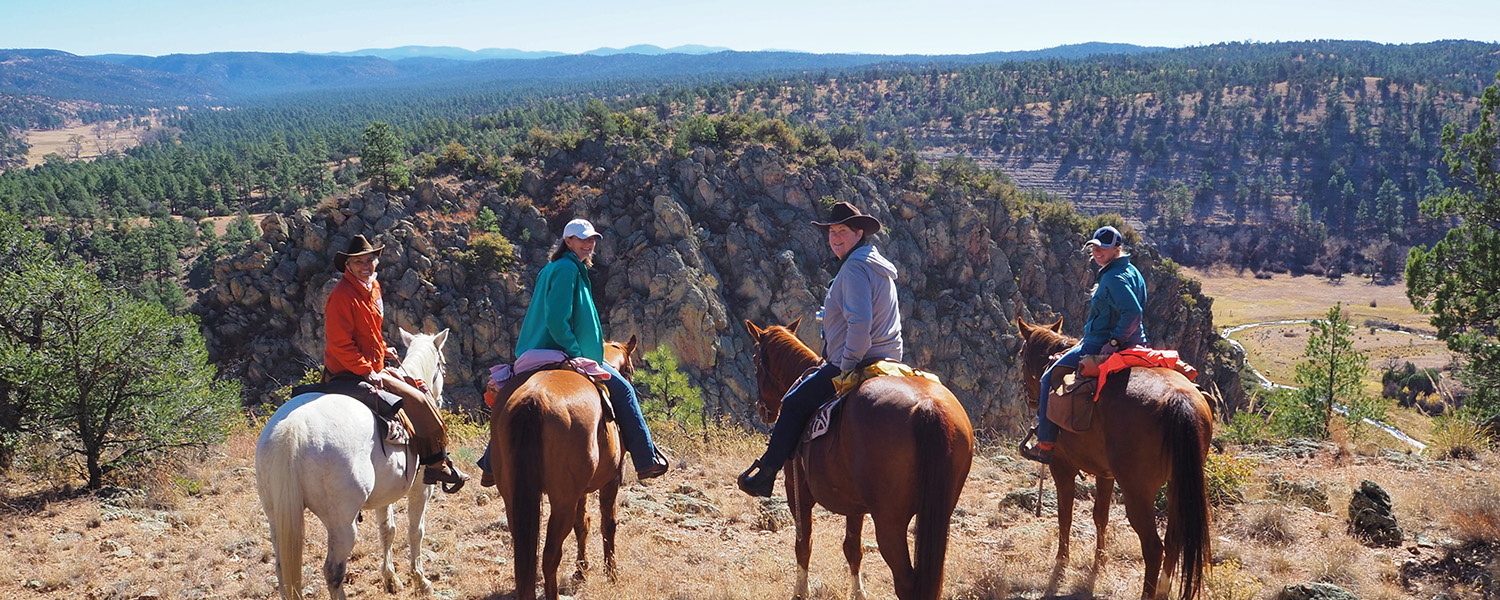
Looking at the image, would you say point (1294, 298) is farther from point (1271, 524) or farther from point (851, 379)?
point (851, 379)

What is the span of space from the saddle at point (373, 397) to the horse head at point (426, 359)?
36.9 inches

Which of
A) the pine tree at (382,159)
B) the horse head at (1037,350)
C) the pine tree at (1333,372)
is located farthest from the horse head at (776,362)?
the pine tree at (382,159)

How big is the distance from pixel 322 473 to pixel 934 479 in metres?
4.24

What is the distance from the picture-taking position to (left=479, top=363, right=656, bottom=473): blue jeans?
260 inches

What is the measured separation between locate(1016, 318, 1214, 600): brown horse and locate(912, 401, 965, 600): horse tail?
5.95 feet

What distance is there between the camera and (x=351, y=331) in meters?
6.43

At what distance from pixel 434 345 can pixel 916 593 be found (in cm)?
527

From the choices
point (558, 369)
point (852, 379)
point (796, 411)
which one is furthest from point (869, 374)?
point (558, 369)

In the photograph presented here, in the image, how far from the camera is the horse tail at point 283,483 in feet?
17.9

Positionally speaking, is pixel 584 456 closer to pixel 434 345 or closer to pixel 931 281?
pixel 434 345

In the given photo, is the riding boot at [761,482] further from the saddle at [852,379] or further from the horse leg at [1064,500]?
the horse leg at [1064,500]

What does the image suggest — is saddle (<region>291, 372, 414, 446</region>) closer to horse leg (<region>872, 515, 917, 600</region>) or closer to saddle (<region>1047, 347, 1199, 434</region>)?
horse leg (<region>872, 515, 917, 600</region>)

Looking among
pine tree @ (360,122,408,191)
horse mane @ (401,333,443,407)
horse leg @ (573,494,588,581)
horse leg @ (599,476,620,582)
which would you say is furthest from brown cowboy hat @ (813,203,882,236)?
pine tree @ (360,122,408,191)

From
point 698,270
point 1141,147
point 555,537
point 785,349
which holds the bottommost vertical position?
point 698,270
